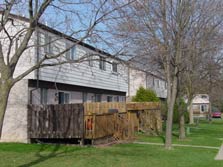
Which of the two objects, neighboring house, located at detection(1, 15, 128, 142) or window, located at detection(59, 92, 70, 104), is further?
window, located at detection(59, 92, 70, 104)

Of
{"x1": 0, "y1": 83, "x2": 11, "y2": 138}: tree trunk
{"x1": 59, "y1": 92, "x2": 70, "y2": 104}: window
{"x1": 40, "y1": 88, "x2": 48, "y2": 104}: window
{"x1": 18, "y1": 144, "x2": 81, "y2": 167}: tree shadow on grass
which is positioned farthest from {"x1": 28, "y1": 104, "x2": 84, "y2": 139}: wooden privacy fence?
{"x1": 0, "y1": 83, "x2": 11, "y2": 138}: tree trunk

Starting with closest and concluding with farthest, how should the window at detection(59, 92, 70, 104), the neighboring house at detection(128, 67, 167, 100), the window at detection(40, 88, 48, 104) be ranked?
the window at detection(40, 88, 48, 104) < the window at detection(59, 92, 70, 104) < the neighboring house at detection(128, 67, 167, 100)

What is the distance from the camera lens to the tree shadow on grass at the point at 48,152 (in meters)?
12.9

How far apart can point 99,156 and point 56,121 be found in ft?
16.4

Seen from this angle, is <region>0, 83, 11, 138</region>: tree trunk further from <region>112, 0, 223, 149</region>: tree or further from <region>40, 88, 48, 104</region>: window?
<region>40, 88, 48, 104</region>: window

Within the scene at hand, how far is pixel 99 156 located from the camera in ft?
47.0

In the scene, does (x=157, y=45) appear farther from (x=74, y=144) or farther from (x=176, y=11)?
(x=74, y=144)

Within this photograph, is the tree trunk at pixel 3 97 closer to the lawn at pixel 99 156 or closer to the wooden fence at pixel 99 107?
the lawn at pixel 99 156

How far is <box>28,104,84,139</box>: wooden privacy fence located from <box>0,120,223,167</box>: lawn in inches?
39.9

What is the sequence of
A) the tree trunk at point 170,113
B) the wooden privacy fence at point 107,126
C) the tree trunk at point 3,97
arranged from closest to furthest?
the tree trunk at point 3,97
the tree trunk at point 170,113
the wooden privacy fence at point 107,126

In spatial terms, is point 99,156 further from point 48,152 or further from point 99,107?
point 99,107

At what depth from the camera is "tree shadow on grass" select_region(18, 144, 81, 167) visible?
12891mm

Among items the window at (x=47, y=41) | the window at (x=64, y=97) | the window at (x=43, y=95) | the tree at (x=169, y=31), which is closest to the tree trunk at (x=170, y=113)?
the tree at (x=169, y=31)

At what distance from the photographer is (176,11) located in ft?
58.7
